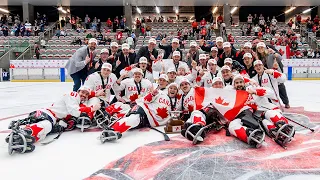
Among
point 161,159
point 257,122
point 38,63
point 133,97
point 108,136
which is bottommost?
point 161,159

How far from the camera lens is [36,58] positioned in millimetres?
14961

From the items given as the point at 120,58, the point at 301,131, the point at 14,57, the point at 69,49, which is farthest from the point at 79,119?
the point at 69,49

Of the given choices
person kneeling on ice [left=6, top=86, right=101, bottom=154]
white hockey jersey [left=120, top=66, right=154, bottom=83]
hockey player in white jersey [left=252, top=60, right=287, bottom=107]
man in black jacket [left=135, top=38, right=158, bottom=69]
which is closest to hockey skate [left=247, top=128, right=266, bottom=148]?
hockey player in white jersey [left=252, top=60, right=287, bottom=107]

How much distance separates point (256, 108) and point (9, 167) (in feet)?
10.0

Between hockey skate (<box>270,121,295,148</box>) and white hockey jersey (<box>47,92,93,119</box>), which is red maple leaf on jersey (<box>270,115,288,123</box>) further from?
white hockey jersey (<box>47,92,93,119</box>)

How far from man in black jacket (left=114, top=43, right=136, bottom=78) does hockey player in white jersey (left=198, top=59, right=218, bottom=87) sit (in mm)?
1495

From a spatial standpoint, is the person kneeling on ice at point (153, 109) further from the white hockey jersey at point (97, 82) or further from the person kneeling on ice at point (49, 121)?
the white hockey jersey at point (97, 82)

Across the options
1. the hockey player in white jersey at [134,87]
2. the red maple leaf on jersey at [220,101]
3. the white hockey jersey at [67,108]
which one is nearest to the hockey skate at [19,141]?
the white hockey jersey at [67,108]

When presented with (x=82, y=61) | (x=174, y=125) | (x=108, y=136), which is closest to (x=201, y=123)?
(x=174, y=125)

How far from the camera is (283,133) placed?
3.13m

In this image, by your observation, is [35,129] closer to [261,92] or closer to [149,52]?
[261,92]

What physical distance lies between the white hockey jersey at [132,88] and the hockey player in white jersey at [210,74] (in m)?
1.06

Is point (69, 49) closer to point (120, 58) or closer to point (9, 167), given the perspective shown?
point (120, 58)

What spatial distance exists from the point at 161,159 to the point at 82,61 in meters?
3.38
